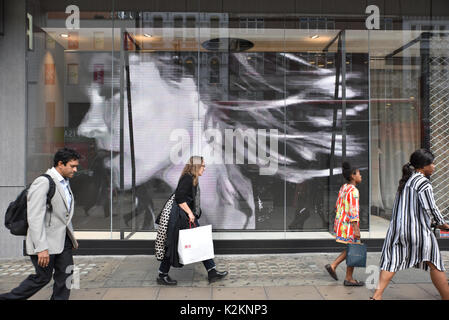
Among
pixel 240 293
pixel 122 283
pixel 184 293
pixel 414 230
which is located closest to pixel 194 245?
pixel 184 293

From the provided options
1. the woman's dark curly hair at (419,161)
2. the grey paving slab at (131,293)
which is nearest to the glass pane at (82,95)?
the grey paving slab at (131,293)

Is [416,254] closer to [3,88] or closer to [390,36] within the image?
[390,36]

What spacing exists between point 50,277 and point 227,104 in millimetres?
4821

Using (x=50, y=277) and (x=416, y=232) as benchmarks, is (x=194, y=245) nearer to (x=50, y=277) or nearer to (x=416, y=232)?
(x=50, y=277)

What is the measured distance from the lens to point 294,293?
17.1 ft

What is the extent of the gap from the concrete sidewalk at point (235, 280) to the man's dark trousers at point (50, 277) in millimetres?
1151

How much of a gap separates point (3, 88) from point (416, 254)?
24.0 ft

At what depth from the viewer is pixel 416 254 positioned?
4.41m

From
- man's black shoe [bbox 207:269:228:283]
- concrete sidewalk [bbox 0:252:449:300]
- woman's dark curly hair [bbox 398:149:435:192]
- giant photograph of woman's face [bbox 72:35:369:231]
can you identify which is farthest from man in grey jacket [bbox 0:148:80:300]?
woman's dark curly hair [bbox 398:149:435:192]

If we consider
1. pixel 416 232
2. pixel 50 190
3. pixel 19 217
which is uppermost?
pixel 50 190

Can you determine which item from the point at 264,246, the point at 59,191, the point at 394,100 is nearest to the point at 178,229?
the point at 59,191

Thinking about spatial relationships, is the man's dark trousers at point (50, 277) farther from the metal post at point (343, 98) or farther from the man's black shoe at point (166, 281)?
the metal post at point (343, 98)

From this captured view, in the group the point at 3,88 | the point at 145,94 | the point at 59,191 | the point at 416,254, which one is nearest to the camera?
the point at 59,191

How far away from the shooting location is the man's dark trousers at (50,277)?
3.87 m
